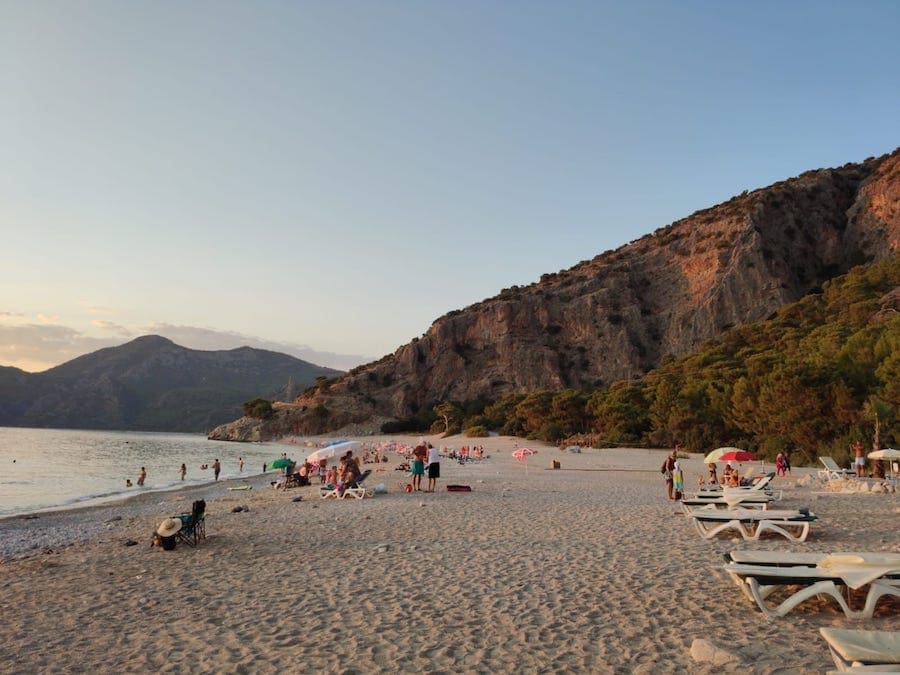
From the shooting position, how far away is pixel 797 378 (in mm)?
25453

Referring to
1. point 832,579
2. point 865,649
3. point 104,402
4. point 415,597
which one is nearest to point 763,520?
point 832,579

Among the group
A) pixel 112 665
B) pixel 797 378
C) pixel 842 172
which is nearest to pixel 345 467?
pixel 112 665

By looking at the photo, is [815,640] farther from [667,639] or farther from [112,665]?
[112,665]

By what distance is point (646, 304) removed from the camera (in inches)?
3063

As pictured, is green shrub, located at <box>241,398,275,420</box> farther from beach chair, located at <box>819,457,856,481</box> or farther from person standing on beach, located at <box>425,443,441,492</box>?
beach chair, located at <box>819,457,856,481</box>

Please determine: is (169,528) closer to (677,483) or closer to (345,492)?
(345,492)

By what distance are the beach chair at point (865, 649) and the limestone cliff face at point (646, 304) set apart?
7026 cm

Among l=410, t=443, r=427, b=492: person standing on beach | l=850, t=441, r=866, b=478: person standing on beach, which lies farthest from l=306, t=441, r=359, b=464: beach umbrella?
l=850, t=441, r=866, b=478: person standing on beach

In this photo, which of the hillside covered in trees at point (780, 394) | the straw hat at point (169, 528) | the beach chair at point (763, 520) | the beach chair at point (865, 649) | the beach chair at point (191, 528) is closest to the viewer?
the beach chair at point (865, 649)

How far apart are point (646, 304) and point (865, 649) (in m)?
78.4

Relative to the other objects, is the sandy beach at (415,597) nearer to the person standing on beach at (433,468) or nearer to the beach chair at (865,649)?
the beach chair at (865,649)

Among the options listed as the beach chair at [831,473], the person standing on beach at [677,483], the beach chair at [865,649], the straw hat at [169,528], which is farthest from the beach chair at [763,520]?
the beach chair at [831,473]

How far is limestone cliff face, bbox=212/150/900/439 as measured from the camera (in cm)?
7044

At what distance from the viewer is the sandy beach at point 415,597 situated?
180 inches
